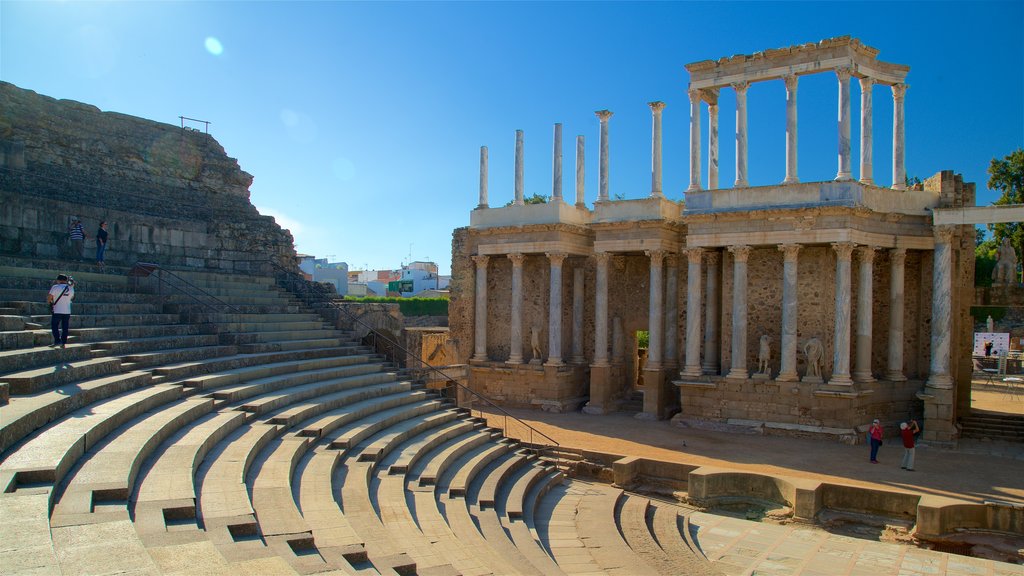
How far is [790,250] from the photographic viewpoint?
2002cm

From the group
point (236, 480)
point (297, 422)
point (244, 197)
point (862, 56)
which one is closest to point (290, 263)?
point (244, 197)

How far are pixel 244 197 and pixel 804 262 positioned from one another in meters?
18.1

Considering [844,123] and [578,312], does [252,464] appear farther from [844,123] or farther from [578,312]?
[844,123]

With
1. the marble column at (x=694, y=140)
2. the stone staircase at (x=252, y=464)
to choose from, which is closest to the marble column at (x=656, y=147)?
the marble column at (x=694, y=140)

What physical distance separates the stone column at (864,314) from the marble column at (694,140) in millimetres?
5114

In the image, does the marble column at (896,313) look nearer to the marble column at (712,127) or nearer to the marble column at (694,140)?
the marble column at (712,127)

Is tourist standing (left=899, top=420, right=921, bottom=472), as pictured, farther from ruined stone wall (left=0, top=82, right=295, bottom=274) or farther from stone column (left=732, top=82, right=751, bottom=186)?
ruined stone wall (left=0, top=82, right=295, bottom=274)

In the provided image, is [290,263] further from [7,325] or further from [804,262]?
[804,262]

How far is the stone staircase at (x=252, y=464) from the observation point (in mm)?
5676

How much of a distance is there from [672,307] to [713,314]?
1.59 m

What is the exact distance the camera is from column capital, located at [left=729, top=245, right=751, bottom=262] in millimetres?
20766

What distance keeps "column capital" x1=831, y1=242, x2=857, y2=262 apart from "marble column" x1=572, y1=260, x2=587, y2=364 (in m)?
8.92

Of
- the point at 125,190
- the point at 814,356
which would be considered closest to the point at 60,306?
the point at 125,190

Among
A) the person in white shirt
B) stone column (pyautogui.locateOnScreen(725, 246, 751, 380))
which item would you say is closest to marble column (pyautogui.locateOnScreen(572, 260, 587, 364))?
stone column (pyautogui.locateOnScreen(725, 246, 751, 380))
